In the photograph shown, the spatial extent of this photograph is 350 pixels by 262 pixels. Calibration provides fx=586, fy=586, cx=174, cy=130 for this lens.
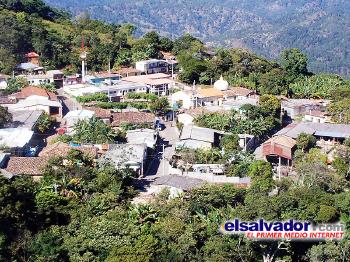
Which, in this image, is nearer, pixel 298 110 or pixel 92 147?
pixel 92 147

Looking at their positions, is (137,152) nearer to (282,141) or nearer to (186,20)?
(282,141)

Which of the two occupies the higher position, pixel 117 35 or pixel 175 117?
pixel 117 35

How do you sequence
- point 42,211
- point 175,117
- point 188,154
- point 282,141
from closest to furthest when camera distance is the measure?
point 42,211 → point 188,154 → point 282,141 → point 175,117

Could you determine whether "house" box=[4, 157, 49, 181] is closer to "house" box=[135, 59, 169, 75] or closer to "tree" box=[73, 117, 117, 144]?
"tree" box=[73, 117, 117, 144]

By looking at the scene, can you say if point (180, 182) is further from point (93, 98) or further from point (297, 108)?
point (297, 108)

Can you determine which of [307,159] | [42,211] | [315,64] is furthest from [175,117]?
[315,64]

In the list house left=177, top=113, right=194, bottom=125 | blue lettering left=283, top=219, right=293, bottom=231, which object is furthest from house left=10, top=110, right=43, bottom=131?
blue lettering left=283, top=219, right=293, bottom=231

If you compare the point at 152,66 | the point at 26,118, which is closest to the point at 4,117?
the point at 26,118
